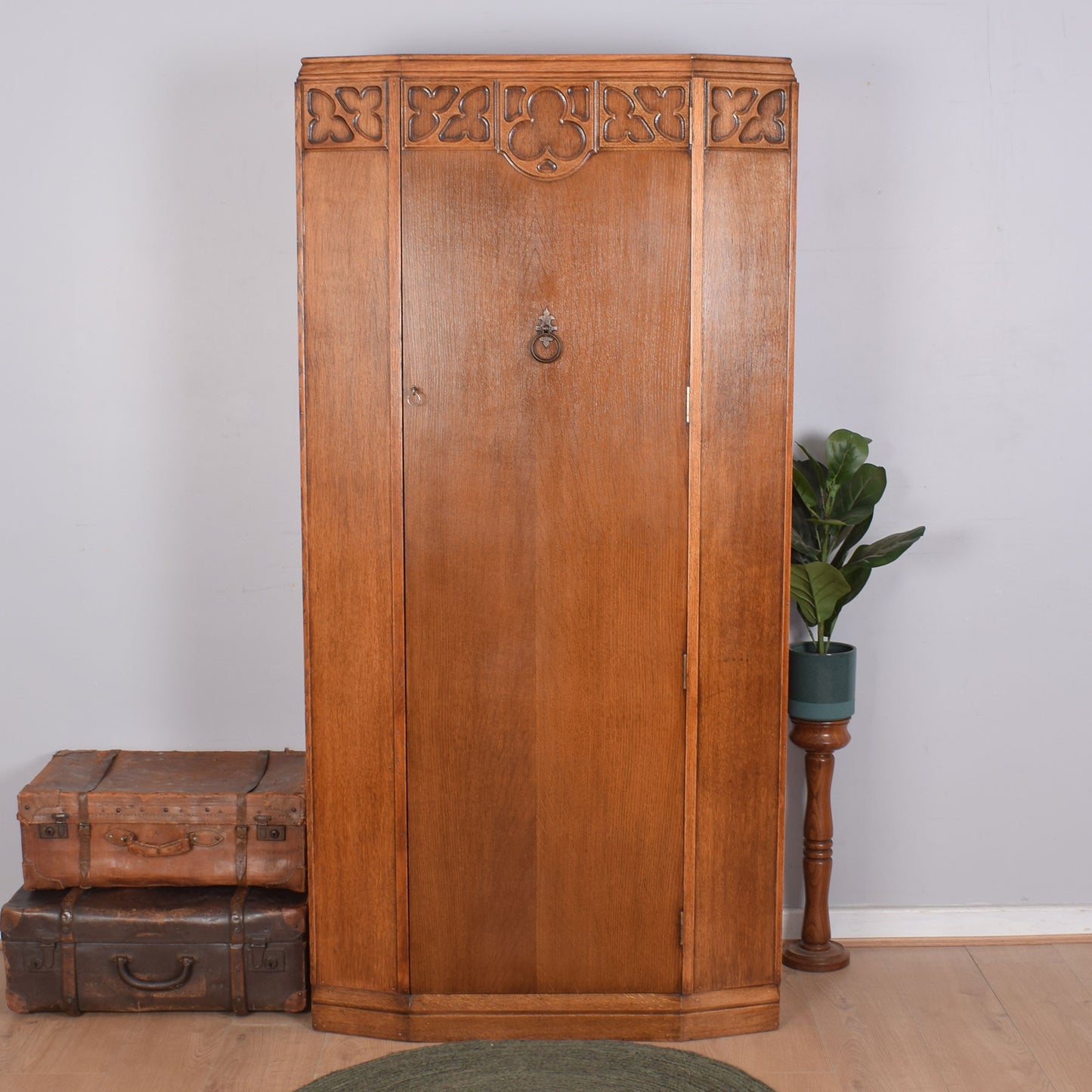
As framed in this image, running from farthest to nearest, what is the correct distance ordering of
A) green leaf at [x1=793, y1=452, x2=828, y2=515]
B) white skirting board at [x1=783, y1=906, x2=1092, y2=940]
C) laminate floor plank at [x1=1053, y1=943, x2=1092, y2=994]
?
1. white skirting board at [x1=783, y1=906, x2=1092, y2=940]
2. laminate floor plank at [x1=1053, y1=943, x2=1092, y2=994]
3. green leaf at [x1=793, y1=452, x2=828, y2=515]

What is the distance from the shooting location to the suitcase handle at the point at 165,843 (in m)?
2.91

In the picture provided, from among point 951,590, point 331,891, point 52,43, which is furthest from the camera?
point 951,590

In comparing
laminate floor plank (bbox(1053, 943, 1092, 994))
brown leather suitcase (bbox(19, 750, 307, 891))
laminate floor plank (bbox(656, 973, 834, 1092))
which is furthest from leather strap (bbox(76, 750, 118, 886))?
laminate floor plank (bbox(1053, 943, 1092, 994))

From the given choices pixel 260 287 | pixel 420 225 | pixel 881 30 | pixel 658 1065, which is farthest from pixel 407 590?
pixel 881 30

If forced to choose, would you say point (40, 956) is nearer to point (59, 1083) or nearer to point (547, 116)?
point (59, 1083)

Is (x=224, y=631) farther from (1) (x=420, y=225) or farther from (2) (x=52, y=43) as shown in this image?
(2) (x=52, y=43)

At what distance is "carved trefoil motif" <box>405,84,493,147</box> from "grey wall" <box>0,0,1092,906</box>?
0.61 meters

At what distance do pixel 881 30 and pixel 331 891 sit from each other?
2.52 metres

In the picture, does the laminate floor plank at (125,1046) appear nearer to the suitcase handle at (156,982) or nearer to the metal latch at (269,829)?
the suitcase handle at (156,982)

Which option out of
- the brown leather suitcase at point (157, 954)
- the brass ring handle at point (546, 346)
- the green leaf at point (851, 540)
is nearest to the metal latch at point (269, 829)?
the brown leather suitcase at point (157, 954)

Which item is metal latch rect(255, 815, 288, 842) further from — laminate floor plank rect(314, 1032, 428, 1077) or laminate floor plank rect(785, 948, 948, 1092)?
laminate floor plank rect(785, 948, 948, 1092)

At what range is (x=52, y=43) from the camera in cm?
304

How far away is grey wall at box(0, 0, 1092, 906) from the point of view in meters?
3.06

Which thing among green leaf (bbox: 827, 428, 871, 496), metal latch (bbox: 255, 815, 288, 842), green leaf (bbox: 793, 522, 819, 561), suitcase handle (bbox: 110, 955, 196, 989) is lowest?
suitcase handle (bbox: 110, 955, 196, 989)
